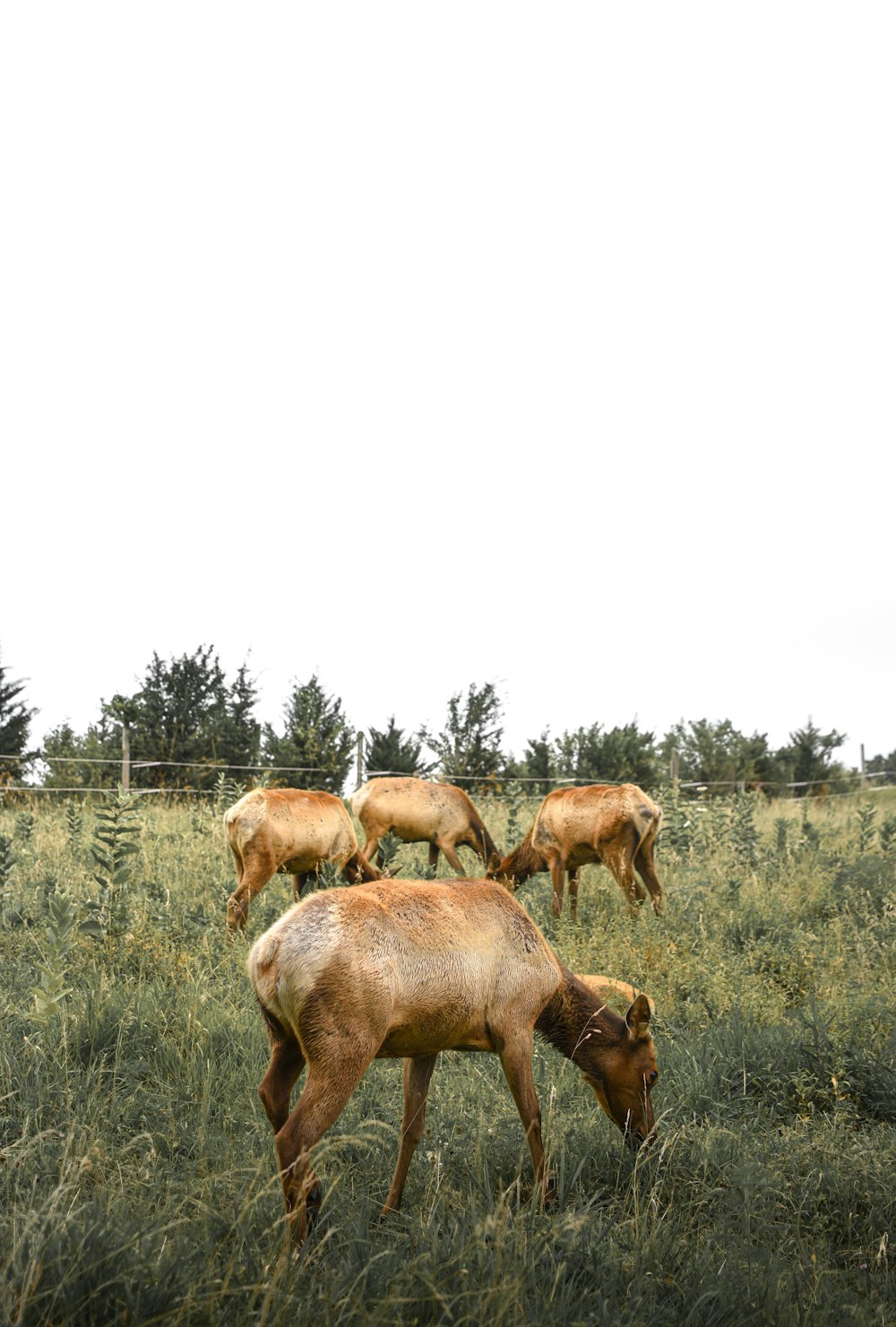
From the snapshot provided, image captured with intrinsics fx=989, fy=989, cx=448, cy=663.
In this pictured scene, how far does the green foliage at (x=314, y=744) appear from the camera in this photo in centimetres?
1991

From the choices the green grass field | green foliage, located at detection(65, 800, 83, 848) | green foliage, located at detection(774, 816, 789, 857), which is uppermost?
green foliage, located at detection(65, 800, 83, 848)

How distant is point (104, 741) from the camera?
21.4 m

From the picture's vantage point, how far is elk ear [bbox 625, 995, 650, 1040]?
4105mm

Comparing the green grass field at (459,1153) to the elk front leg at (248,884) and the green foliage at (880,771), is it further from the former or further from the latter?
the green foliage at (880,771)

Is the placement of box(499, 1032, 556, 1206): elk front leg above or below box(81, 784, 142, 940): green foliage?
below

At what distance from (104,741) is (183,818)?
886 centimetres

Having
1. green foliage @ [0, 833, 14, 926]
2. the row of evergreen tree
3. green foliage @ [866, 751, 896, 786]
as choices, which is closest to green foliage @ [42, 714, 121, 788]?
the row of evergreen tree

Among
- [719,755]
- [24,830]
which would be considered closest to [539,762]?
[719,755]

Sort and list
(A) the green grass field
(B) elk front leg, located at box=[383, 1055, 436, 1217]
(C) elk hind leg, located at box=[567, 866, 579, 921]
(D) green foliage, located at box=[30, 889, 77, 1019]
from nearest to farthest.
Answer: (A) the green grass field
(B) elk front leg, located at box=[383, 1055, 436, 1217]
(D) green foliage, located at box=[30, 889, 77, 1019]
(C) elk hind leg, located at box=[567, 866, 579, 921]

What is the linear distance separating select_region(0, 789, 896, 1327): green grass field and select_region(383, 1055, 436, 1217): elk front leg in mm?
93

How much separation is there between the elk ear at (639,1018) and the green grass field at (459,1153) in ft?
1.12

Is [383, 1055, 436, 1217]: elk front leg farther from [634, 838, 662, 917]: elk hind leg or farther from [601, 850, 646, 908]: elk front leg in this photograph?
[634, 838, 662, 917]: elk hind leg

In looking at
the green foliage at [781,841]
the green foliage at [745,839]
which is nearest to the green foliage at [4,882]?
the green foliage at [745,839]

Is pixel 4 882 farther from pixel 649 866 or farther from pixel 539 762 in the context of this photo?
pixel 539 762
